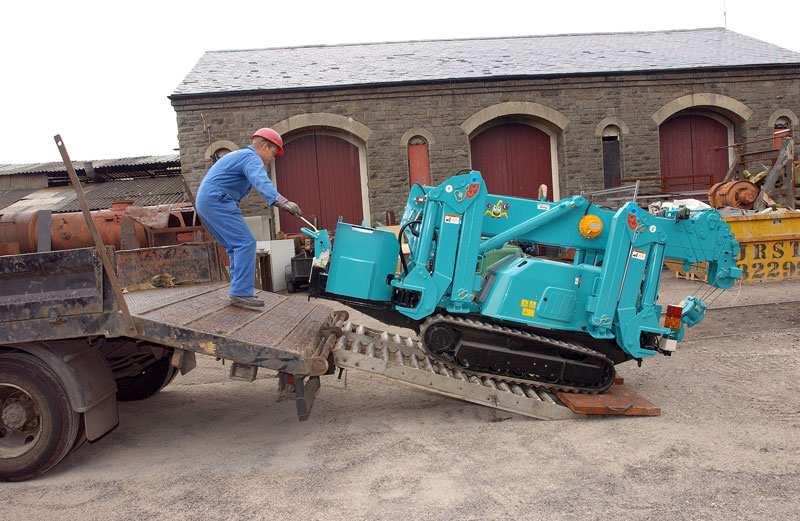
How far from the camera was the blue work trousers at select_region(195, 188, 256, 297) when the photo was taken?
4.97m

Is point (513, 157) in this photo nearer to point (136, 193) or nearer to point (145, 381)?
point (136, 193)

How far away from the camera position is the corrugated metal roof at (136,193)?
64.6ft

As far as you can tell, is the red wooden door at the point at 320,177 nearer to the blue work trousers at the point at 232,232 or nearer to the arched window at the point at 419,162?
the arched window at the point at 419,162

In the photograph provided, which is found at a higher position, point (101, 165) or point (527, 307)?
point (101, 165)

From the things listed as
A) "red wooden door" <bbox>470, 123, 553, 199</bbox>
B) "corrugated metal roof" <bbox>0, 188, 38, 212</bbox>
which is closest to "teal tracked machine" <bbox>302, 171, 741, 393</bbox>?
"red wooden door" <bbox>470, 123, 553, 199</bbox>

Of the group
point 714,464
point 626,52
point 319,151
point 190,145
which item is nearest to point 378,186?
point 319,151

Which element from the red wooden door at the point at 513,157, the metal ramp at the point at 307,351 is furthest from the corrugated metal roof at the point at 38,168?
the metal ramp at the point at 307,351

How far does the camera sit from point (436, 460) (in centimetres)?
385

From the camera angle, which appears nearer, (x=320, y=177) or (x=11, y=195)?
(x=320, y=177)

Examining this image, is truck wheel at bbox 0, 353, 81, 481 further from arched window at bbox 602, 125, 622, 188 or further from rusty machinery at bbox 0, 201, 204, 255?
arched window at bbox 602, 125, 622, 188

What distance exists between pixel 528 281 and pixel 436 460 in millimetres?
1654

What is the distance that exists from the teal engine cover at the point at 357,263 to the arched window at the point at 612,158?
14004 mm

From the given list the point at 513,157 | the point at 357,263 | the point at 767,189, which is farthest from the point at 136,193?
the point at 767,189

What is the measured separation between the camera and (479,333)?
4.80 metres
